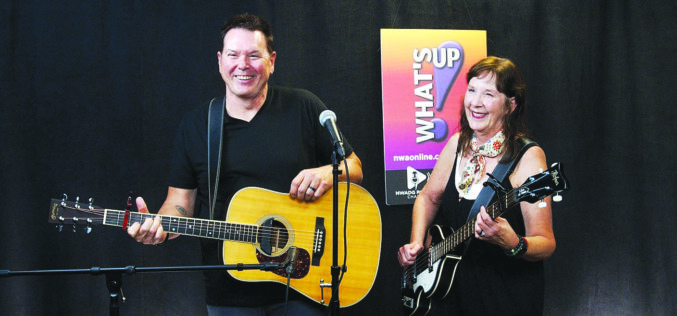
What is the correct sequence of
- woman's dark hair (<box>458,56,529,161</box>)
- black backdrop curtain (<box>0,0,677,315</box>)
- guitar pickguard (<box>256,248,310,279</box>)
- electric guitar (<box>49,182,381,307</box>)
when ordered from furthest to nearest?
black backdrop curtain (<box>0,0,677,315</box>) < woman's dark hair (<box>458,56,529,161</box>) < guitar pickguard (<box>256,248,310,279</box>) < electric guitar (<box>49,182,381,307</box>)

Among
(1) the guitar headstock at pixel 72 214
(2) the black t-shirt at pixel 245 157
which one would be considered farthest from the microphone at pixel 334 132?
(1) the guitar headstock at pixel 72 214

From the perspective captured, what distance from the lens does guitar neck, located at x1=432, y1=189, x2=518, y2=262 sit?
2.59 metres

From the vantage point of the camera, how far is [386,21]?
14.4 ft

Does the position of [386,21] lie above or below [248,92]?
above

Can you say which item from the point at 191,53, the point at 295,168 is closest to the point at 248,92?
the point at 295,168

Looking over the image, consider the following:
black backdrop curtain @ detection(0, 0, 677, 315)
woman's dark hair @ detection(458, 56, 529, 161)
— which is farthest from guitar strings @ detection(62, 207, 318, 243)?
black backdrop curtain @ detection(0, 0, 677, 315)

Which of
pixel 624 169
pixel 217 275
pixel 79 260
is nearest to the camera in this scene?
pixel 217 275

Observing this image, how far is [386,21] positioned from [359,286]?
210 cm

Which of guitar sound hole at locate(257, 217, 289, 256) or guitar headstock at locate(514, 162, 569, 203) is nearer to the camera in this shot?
guitar headstock at locate(514, 162, 569, 203)

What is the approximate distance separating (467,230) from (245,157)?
1.04 metres

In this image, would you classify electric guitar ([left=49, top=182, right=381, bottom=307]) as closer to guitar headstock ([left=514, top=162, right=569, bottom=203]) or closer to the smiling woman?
the smiling woman

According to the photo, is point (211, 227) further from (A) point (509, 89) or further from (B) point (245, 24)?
(A) point (509, 89)

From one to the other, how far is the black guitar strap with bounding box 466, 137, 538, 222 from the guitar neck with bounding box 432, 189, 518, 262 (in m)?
0.05

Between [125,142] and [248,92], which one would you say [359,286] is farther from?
[125,142]
